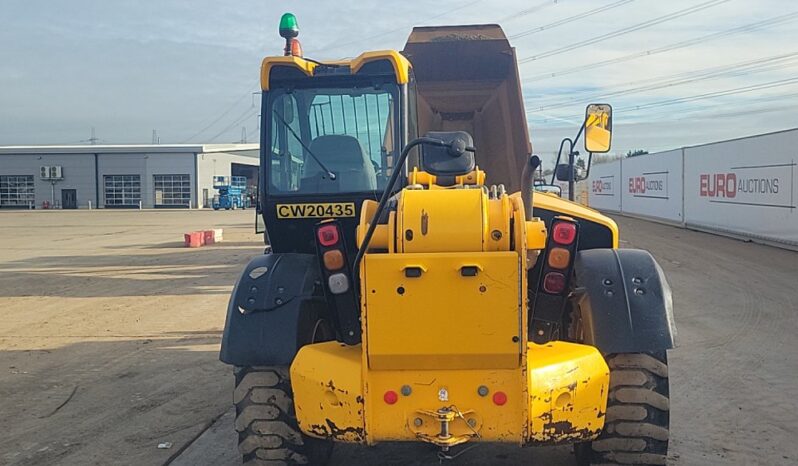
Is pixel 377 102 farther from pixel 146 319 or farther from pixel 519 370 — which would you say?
pixel 146 319

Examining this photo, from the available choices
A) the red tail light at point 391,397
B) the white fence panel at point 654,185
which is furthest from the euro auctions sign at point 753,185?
the red tail light at point 391,397

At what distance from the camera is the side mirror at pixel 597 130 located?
5.62 meters

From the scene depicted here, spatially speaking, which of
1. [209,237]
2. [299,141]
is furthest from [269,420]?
[209,237]

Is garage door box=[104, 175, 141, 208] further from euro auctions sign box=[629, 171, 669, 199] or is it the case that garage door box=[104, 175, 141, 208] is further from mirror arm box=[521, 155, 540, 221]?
mirror arm box=[521, 155, 540, 221]

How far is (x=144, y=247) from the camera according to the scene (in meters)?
23.0

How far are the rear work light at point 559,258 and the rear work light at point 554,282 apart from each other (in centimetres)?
5

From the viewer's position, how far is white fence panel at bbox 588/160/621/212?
37.5m

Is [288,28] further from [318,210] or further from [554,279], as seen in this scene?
[554,279]

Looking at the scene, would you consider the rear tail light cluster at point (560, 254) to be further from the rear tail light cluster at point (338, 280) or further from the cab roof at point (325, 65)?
the cab roof at point (325, 65)

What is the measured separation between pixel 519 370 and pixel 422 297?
545mm

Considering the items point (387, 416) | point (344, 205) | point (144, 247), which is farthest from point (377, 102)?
point (144, 247)

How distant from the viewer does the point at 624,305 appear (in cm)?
393

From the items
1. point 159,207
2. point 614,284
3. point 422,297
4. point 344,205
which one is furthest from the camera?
point 159,207

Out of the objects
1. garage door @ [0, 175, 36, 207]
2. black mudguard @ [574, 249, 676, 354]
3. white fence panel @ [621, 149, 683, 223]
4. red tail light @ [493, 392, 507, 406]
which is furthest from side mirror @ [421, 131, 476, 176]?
garage door @ [0, 175, 36, 207]
